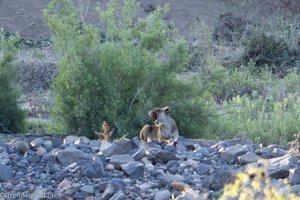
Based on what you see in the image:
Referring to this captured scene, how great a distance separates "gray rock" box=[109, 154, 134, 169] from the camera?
25.7ft

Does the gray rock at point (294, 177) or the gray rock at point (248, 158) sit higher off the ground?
the gray rock at point (294, 177)

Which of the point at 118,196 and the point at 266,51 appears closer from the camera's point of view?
the point at 118,196

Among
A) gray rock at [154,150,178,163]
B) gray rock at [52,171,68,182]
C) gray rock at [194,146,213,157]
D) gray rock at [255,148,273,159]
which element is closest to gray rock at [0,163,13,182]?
gray rock at [52,171,68,182]

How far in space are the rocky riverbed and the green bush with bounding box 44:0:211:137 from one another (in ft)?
8.72

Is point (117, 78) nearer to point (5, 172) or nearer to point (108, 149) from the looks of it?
point (108, 149)

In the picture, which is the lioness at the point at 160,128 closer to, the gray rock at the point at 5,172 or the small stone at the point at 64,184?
the gray rock at the point at 5,172

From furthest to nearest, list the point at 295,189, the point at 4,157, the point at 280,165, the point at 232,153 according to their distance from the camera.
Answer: the point at 232,153
the point at 4,157
the point at 280,165
the point at 295,189

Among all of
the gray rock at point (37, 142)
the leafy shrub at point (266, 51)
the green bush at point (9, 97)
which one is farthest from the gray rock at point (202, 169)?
the leafy shrub at point (266, 51)

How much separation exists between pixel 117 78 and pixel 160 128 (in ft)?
5.07

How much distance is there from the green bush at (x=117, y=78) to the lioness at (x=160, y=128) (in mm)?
785

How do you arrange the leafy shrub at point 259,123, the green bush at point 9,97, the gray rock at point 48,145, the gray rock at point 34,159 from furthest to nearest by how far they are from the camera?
1. the green bush at point 9,97
2. the leafy shrub at point 259,123
3. the gray rock at point 48,145
4. the gray rock at point 34,159

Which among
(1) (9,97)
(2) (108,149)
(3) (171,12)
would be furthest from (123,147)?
(3) (171,12)

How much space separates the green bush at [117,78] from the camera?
11711 mm

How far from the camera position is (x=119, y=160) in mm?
7898
